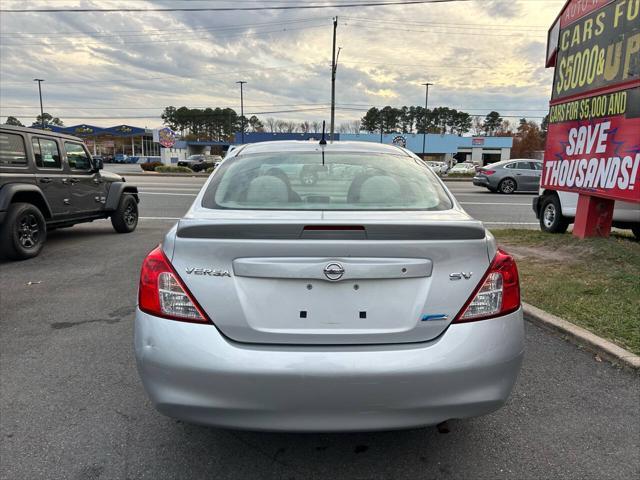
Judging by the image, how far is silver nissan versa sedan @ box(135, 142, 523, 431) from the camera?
198cm

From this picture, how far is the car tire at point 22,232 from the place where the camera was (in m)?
6.69

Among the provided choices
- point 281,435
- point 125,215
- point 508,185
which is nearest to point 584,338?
point 281,435

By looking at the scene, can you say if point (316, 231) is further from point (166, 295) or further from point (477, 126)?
point (477, 126)

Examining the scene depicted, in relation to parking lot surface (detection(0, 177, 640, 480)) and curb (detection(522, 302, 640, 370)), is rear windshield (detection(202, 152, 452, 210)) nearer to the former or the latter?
parking lot surface (detection(0, 177, 640, 480))

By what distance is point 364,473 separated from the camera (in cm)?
238

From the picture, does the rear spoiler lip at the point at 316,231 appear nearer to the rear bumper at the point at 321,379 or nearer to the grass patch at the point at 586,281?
the rear bumper at the point at 321,379

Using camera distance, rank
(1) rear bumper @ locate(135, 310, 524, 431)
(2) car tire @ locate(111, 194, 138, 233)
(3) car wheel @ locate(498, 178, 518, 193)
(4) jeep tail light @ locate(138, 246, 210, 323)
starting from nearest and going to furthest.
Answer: (1) rear bumper @ locate(135, 310, 524, 431) → (4) jeep tail light @ locate(138, 246, 210, 323) → (2) car tire @ locate(111, 194, 138, 233) → (3) car wheel @ locate(498, 178, 518, 193)

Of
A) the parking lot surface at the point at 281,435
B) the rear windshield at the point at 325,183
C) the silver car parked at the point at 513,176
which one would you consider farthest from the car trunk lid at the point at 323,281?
the silver car parked at the point at 513,176

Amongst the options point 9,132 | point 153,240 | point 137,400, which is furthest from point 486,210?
point 137,400

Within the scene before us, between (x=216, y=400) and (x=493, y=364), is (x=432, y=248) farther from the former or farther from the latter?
(x=216, y=400)

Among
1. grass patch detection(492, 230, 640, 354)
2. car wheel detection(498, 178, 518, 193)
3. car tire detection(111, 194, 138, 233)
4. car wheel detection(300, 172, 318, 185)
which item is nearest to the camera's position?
car wheel detection(300, 172, 318, 185)

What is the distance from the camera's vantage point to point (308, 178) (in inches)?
119

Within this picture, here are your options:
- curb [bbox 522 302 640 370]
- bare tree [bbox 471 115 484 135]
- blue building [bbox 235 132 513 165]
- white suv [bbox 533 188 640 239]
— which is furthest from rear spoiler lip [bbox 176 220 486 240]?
bare tree [bbox 471 115 484 135]

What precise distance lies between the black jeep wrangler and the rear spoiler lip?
5.98m
